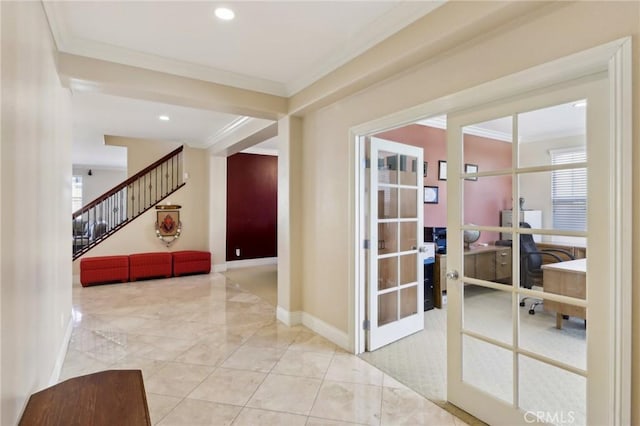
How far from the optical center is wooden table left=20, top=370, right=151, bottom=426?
1.24 meters

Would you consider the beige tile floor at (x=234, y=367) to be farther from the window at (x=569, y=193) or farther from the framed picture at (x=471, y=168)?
the framed picture at (x=471, y=168)

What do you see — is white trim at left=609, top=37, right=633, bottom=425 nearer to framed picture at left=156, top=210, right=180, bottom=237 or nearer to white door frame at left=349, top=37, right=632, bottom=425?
white door frame at left=349, top=37, right=632, bottom=425

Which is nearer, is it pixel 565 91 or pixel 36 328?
pixel 565 91

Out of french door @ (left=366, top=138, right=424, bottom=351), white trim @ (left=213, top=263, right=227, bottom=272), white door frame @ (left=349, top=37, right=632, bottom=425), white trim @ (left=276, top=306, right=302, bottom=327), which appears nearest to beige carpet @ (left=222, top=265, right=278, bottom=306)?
white trim @ (left=213, top=263, right=227, bottom=272)

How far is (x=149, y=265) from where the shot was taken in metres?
6.12

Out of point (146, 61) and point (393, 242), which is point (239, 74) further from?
point (393, 242)

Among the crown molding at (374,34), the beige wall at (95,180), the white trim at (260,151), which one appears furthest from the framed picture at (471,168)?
the beige wall at (95,180)

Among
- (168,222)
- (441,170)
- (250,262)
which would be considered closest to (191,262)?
(168,222)

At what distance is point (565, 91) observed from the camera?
66.8 inches

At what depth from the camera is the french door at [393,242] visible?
317 centimetres

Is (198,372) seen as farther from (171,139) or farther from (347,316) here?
(171,139)

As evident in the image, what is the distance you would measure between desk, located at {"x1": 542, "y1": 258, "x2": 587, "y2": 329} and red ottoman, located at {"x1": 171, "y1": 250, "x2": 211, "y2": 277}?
603 cm

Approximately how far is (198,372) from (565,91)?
3.14 meters

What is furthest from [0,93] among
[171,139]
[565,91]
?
[171,139]
